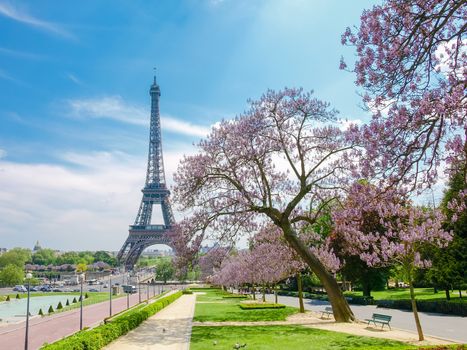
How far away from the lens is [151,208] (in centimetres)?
11038

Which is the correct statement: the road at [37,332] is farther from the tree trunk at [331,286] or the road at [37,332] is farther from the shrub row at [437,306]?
the shrub row at [437,306]

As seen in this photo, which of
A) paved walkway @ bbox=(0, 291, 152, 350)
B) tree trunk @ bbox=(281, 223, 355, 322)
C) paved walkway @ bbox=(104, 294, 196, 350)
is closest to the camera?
paved walkway @ bbox=(104, 294, 196, 350)

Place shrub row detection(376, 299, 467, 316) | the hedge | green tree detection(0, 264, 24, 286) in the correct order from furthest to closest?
green tree detection(0, 264, 24, 286) < shrub row detection(376, 299, 467, 316) < the hedge

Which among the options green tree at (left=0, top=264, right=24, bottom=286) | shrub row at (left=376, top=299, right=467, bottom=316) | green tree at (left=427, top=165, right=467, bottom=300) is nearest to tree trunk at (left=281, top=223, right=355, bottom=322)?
shrub row at (left=376, top=299, right=467, bottom=316)

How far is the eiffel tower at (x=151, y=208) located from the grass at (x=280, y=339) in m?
83.0

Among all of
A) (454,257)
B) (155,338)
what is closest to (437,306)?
(454,257)

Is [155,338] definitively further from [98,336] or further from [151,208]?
[151,208]

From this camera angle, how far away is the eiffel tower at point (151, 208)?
344 ft

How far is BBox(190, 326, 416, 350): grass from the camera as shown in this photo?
1526 cm

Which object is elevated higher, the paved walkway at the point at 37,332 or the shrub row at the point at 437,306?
the shrub row at the point at 437,306

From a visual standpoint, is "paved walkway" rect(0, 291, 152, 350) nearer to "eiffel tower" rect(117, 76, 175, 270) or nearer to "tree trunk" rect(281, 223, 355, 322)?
"tree trunk" rect(281, 223, 355, 322)

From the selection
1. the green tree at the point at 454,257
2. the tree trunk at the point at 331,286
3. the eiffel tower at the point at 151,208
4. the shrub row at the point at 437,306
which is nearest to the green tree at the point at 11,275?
the eiffel tower at the point at 151,208

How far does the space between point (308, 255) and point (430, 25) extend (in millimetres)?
16320

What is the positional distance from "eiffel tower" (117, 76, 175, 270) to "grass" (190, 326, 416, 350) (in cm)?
8304
